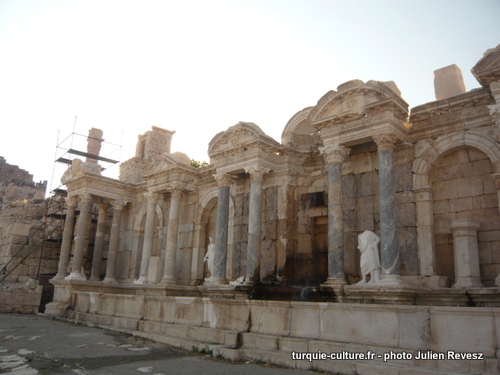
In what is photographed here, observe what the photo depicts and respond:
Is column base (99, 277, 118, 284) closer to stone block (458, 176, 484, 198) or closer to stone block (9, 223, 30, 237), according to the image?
stone block (9, 223, 30, 237)

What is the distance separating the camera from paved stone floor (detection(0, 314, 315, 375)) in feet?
23.8

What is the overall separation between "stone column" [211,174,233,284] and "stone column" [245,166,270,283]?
45.6 inches

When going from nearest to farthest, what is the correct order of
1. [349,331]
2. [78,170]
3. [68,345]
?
[349,331], [68,345], [78,170]

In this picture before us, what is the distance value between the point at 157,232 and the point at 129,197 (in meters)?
2.49

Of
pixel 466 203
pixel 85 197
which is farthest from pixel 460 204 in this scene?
pixel 85 197

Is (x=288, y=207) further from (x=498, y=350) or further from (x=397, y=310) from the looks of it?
(x=498, y=350)

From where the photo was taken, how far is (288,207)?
49.4 ft

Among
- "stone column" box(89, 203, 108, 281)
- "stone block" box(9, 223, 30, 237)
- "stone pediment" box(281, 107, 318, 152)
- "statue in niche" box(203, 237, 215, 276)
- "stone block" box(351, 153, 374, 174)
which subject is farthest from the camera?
"stone block" box(9, 223, 30, 237)

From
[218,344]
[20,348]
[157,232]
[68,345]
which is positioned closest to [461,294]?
[218,344]

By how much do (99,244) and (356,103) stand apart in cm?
1435

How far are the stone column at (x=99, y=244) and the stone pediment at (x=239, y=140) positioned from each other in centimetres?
819

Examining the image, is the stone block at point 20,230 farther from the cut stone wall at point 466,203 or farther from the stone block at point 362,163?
the cut stone wall at point 466,203

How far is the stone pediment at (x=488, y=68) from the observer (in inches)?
393

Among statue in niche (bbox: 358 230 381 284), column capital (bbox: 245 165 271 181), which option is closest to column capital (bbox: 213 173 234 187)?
column capital (bbox: 245 165 271 181)
